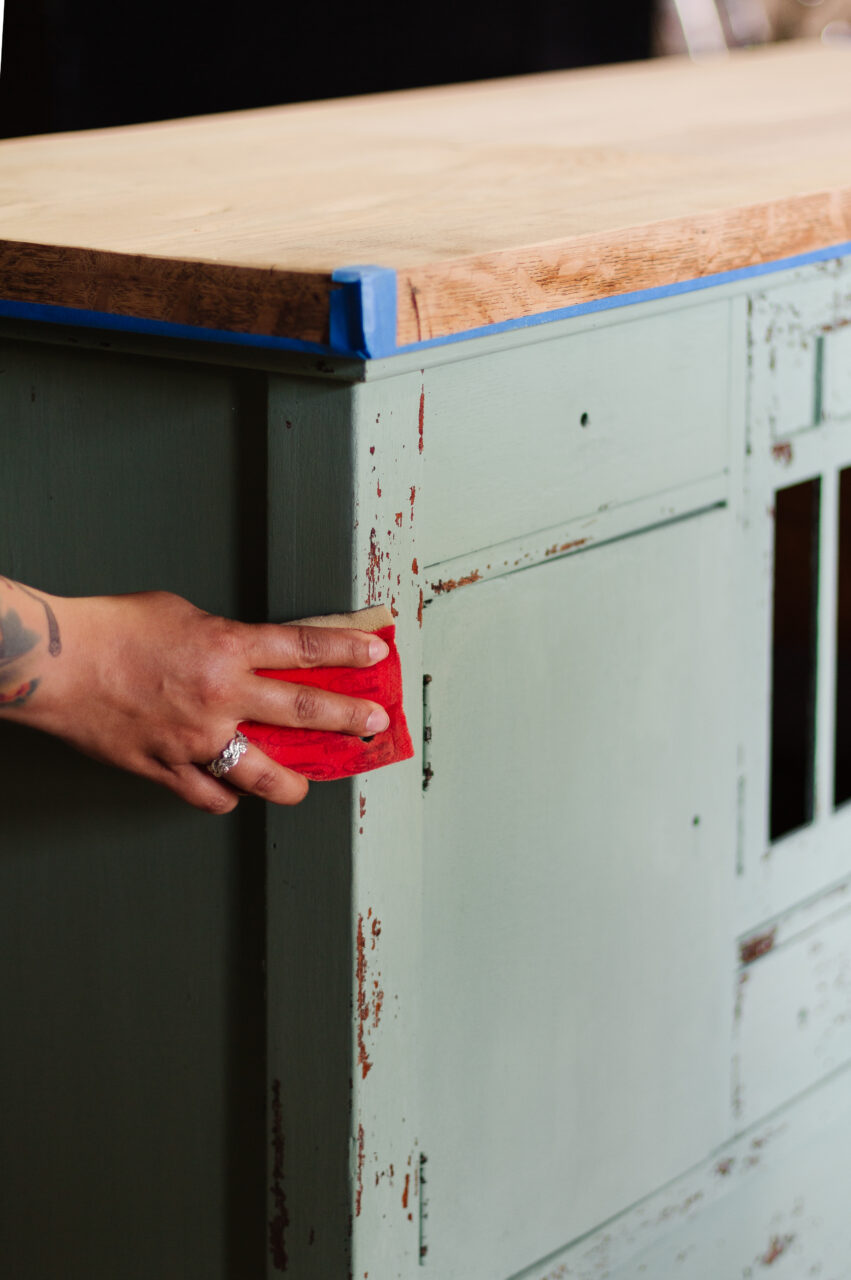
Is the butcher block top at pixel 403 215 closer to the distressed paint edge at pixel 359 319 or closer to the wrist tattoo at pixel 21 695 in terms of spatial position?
the distressed paint edge at pixel 359 319

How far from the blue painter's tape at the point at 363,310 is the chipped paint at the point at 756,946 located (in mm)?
810

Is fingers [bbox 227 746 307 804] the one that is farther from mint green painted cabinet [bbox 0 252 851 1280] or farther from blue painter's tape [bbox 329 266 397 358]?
blue painter's tape [bbox 329 266 397 358]

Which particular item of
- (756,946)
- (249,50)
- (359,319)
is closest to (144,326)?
(359,319)

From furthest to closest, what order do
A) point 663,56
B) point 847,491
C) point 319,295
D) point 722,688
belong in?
point 663,56, point 847,491, point 722,688, point 319,295

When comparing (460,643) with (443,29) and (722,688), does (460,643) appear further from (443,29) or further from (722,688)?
(443,29)

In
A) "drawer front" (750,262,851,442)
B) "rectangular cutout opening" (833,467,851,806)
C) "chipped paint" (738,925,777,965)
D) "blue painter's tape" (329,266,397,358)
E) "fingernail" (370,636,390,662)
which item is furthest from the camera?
"rectangular cutout opening" (833,467,851,806)

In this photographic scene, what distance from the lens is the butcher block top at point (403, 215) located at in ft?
2.95

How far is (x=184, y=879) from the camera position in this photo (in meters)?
1.13

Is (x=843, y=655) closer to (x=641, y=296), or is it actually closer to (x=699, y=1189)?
(x=699, y=1189)

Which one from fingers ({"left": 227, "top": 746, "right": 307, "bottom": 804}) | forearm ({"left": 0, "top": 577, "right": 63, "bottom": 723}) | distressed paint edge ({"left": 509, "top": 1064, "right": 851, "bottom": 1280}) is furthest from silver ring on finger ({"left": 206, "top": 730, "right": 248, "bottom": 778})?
distressed paint edge ({"left": 509, "top": 1064, "right": 851, "bottom": 1280})

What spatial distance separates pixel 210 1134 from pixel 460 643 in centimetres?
43

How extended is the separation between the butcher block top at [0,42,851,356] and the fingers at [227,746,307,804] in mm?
262

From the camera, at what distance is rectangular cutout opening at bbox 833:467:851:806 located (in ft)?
6.54

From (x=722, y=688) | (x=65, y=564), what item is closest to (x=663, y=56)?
(x=722, y=688)
